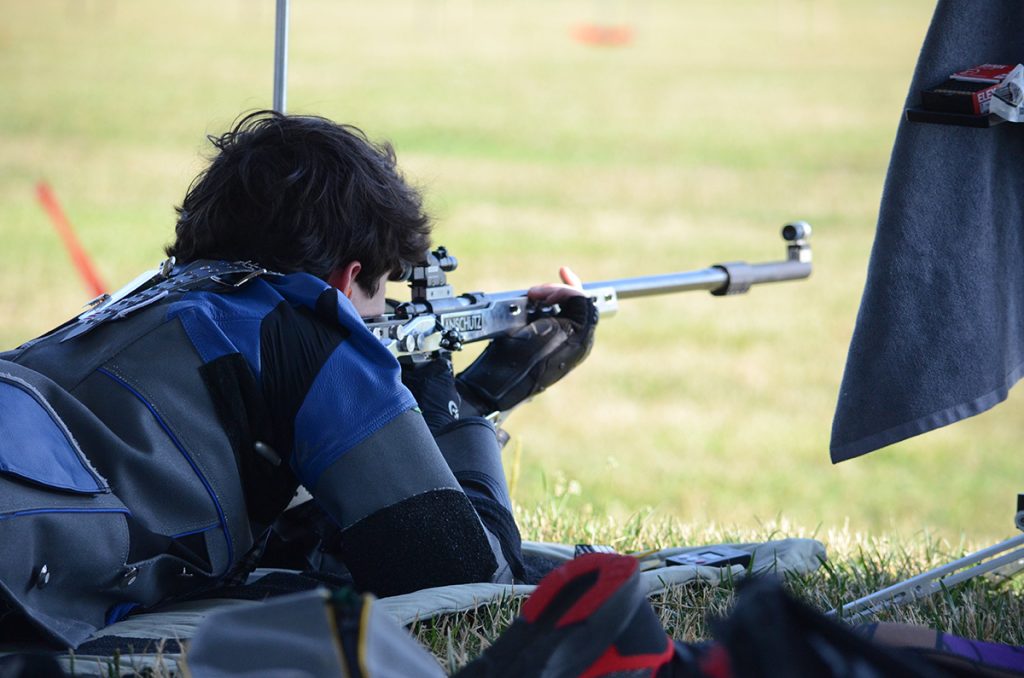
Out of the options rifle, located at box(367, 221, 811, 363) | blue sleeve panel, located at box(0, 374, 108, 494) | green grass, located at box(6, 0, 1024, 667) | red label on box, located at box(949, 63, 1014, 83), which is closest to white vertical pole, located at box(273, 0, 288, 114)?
green grass, located at box(6, 0, 1024, 667)

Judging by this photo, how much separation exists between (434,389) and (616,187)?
17569 mm

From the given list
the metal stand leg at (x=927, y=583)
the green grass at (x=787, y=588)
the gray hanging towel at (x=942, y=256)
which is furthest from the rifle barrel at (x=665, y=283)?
the metal stand leg at (x=927, y=583)

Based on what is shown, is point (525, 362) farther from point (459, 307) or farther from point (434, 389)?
point (434, 389)

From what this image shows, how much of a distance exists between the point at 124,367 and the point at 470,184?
17702 millimetres

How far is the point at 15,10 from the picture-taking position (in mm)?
33219

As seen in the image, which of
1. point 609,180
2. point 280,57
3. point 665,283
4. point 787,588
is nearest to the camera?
point 787,588

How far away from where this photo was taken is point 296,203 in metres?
3.15

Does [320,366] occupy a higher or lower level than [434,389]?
higher

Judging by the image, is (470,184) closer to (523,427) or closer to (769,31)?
(523,427)

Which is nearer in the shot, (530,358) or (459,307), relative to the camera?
(459,307)

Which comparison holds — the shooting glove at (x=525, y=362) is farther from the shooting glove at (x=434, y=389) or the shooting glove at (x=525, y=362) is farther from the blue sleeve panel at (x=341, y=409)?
the blue sleeve panel at (x=341, y=409)

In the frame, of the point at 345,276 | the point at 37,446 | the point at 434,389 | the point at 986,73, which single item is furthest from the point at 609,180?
the point at 37,446

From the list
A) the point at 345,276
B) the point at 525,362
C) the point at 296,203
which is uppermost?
the point at 296,203

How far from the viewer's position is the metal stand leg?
3.17 m
